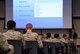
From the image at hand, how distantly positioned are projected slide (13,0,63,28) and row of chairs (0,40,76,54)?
7.35 feet

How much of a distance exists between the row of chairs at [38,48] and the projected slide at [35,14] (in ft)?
7.35

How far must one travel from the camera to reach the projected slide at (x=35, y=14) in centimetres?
873

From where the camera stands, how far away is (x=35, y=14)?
28.8 ft

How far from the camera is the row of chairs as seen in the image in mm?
3896

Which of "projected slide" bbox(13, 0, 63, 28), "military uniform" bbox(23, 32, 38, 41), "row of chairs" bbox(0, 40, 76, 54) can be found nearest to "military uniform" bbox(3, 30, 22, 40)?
"row of chairs" bbox(0, 40, 76, 54)

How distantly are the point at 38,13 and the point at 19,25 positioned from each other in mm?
833

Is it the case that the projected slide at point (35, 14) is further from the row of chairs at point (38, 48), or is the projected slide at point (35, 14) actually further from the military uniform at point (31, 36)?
A: the military uniform at point (31, 36)

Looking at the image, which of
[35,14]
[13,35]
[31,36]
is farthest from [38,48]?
[35,14]

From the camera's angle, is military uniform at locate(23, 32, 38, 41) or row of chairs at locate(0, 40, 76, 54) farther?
military uniform at locate(23, 32, 38, 41)

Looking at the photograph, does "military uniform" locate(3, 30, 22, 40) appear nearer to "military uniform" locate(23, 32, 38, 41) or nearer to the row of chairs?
the row of chairs

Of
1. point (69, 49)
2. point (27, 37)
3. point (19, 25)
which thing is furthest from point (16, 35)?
point (19, 25)

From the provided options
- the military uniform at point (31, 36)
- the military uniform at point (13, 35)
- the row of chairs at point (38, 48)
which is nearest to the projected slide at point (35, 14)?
the row of chairs at point (38, 48)

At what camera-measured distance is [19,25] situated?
8.74 m

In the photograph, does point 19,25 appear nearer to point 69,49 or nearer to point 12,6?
point 12,6
